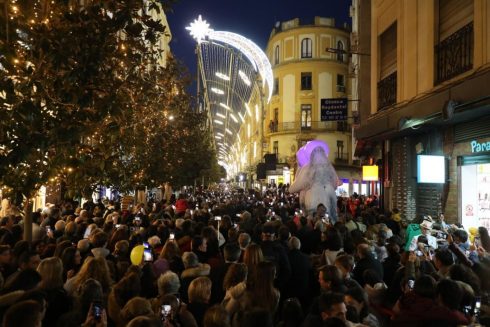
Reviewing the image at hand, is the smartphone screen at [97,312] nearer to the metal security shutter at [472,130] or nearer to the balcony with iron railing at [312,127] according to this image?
the metal security shutter at [472,130]

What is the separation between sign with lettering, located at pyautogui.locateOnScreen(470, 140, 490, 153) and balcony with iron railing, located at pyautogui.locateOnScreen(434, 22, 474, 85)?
188 cm

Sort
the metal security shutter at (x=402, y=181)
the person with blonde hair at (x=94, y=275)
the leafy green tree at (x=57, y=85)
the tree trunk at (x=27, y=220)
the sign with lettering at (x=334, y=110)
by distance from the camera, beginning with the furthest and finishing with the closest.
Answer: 1. the sign with lettering at (x=334, y=110)
2. the metal security shutter at (x=402, y=181)
3. the tree trunk at (x=27, y=220)
4. the leafy green tree at (x=57, y=85)
5. the person with blonde hair at (x=94, y=275)

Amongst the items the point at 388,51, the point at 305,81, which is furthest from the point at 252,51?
the point at 388,51

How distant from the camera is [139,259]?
23.1ft

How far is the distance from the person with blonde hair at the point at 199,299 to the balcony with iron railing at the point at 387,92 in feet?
48.0

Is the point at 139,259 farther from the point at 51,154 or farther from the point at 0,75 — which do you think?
the point at 0,75

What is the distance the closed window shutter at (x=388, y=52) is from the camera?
731 inches

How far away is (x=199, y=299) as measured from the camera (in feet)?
16.8

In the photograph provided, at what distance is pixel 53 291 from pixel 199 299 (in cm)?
151

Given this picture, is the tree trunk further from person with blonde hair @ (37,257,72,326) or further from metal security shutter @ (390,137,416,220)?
metal security shutter @ (390,137,416,220)

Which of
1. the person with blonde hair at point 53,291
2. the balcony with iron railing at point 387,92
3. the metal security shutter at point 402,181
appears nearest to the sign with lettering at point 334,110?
the balcony with iron railing at point 387,92

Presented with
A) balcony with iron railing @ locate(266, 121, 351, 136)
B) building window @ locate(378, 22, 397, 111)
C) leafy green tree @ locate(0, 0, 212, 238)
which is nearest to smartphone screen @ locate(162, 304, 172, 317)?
leafy green tree @ locate(0, 0, 212, 238)

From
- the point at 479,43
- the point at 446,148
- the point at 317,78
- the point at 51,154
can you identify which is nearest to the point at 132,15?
the point at 51,154

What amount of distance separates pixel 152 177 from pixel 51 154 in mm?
12533
